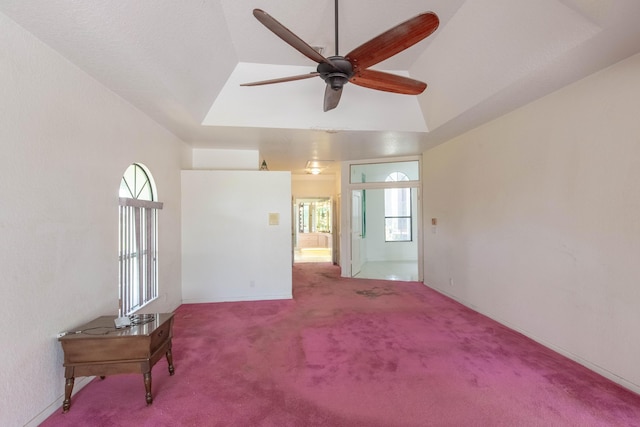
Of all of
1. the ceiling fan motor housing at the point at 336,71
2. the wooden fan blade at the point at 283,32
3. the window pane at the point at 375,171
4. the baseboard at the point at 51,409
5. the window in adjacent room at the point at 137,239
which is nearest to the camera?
the wooden fan blade at the point at 283,32

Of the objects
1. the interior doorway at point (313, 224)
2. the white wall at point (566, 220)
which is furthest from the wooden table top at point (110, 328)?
the interior doorway at point (313, 224)

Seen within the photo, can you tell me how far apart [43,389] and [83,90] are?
2287 millimetres

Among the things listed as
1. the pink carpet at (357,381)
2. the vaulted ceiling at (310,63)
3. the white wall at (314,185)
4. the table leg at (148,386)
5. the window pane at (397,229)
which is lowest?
the pink carpet at (357,381)

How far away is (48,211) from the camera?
2092 millimetres

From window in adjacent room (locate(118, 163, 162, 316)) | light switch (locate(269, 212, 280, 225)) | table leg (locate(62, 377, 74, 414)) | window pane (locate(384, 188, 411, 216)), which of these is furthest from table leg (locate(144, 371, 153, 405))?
window pane (locate(384, 188, 411, 216))

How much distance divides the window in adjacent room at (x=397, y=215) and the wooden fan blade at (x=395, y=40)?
716 centimetres

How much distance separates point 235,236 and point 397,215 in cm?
565

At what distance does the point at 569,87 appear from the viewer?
2791mm

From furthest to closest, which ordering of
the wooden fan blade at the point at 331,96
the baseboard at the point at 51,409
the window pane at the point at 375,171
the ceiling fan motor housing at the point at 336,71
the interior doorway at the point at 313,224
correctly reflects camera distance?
the interior doorway at the point at 313,224 < the window pane at the point at 375,171 < the wooden fan blade at the point at 331,96 < the ceiling fan motor housing at the point at 336,71 < the baseboard at the point at 51,409

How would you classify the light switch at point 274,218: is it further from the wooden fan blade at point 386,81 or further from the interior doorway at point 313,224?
the interior doorway at point 313,224

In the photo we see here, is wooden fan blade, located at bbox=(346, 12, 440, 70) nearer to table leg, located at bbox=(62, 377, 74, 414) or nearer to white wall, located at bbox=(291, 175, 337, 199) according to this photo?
table leg, located at bbox=(62, 377, 74, 414)

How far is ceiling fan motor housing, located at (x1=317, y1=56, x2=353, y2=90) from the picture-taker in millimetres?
2068

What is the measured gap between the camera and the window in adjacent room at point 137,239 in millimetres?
3107

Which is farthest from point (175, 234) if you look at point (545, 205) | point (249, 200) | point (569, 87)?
point (569, 87)
